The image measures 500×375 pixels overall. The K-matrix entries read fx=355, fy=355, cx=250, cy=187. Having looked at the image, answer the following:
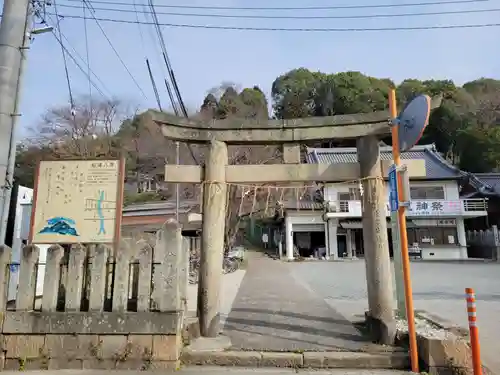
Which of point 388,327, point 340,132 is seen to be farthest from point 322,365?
point 340,132

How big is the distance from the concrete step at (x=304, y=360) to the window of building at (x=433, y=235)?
28.0 m

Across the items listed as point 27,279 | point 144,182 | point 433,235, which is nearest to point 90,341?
point 27,279

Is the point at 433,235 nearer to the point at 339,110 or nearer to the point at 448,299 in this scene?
the point at 448,299

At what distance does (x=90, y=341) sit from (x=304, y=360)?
3.12 m

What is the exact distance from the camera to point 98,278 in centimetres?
530

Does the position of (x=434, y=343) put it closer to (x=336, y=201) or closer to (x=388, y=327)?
(x=388, y=327)

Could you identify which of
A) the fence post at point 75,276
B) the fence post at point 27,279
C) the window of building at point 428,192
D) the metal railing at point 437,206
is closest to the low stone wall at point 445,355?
the fence post at point 75,276

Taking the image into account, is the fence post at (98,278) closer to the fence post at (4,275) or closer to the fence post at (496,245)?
the fence post at (4,275)

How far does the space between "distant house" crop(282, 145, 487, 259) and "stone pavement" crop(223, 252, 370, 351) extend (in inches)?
832

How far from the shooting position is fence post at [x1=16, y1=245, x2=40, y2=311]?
5.24 meters

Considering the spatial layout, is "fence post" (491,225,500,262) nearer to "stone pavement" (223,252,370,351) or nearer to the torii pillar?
"stone pavement" (223,252,370,351)

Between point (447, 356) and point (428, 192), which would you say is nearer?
point (447, 356)

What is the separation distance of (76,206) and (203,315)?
9.32 ft

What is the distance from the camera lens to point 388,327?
5.85m
